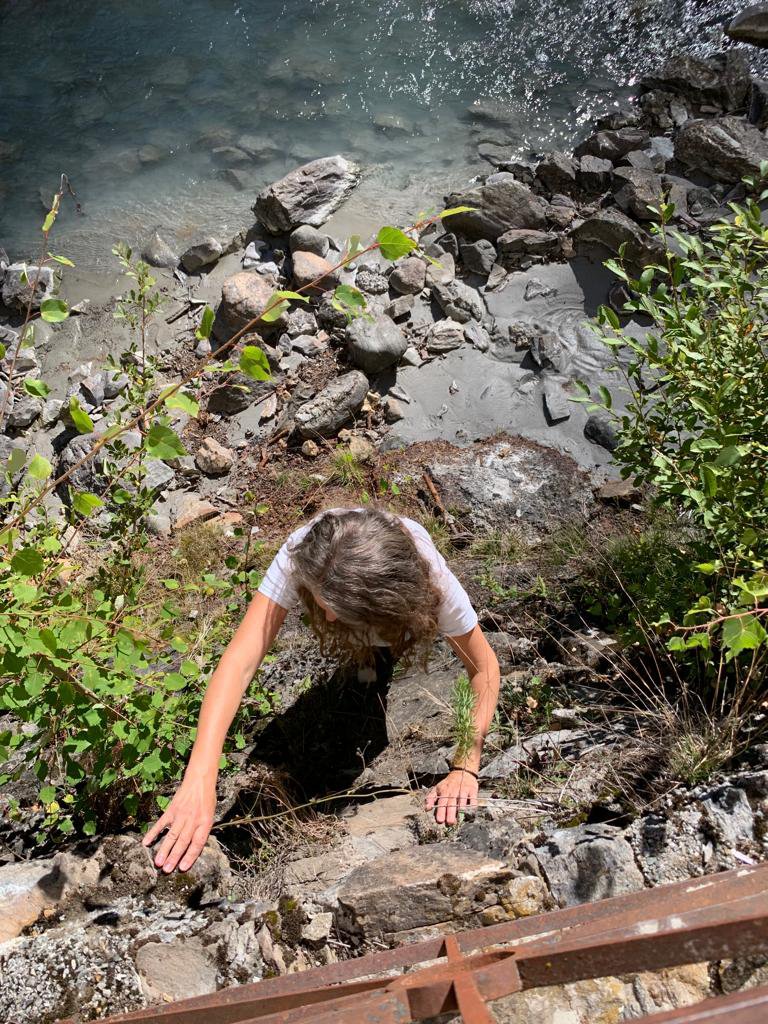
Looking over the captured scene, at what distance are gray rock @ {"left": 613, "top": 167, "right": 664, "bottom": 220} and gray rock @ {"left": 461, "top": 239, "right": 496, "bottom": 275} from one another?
125 cm

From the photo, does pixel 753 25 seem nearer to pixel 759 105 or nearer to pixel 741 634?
pixel 759 105

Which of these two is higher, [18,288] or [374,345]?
[374,345]

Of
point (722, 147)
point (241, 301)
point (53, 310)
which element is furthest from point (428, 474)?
point (722, 147)

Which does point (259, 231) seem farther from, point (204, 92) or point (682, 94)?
point (682, 94)

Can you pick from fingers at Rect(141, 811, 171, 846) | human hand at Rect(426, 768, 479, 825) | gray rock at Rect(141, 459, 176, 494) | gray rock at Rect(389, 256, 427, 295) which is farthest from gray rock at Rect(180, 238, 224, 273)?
fingers at Rect(141, 811, 171, 846)

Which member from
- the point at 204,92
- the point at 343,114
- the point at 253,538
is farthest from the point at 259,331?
the point at 204,92

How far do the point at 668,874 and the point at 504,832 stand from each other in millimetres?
487

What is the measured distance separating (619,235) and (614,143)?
180 centimetres

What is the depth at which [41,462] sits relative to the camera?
165 centimetres

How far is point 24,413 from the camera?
6.36m

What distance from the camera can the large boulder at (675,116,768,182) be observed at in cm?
691

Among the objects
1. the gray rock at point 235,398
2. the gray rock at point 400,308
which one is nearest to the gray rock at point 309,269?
the gray rock at point 400,308

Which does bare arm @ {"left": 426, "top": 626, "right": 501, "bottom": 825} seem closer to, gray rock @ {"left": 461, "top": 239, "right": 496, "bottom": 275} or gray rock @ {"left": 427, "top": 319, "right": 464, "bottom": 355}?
gray rock @ {"left": 427, "top": 319, "right": 464, "bottom": 355}

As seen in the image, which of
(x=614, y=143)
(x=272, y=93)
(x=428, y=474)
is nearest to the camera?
(x=428, y=474)
